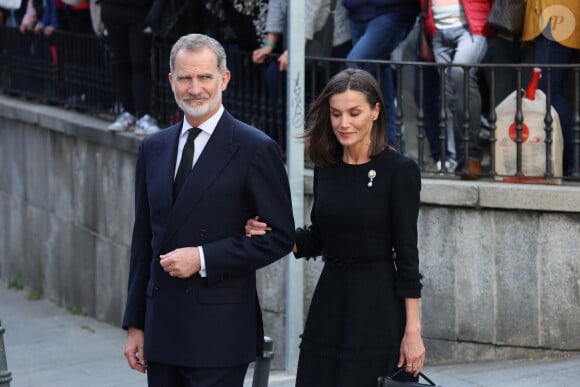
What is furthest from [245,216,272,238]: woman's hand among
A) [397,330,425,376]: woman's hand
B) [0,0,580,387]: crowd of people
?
[397,330,425,376]: woman's hand

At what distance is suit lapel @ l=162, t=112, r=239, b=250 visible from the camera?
4773mm

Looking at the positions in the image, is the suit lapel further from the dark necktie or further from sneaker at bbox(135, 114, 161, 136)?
sneaker at bbox(135, 114, 161, 136)

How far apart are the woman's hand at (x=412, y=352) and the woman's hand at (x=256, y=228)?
0.65m

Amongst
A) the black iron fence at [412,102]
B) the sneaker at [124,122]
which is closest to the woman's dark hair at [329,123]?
the black iron fence at [412,102]

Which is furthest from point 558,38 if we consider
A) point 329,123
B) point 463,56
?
point 329,123

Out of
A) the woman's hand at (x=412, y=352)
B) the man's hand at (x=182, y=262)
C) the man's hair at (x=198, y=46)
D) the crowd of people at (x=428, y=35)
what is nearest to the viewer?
the man's hand at (x=182, y=262)

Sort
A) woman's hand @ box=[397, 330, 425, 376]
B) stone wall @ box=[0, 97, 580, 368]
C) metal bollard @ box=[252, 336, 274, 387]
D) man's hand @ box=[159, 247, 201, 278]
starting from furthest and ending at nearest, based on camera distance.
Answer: stone wall @ box=[0, 97, 580, 368], metal bollard @ box=[252, 336, 274, 387], woman's hand @ box=[397, 330, 425, 376], man's hand @ box=[159, 247, 201, 278]

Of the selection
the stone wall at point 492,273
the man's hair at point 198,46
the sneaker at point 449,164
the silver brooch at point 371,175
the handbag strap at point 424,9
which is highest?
the handbag strap at point 424,9

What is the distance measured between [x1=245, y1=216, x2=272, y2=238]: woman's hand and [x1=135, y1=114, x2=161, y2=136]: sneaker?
6224 millimetres

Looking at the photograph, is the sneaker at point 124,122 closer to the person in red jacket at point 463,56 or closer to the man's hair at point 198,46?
the person in red jacket at point 463,56

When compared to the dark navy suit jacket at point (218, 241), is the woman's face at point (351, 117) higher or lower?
higher

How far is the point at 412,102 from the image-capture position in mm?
9812

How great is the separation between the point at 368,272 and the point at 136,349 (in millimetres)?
908

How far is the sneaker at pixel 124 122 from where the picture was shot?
1129 centimetres
